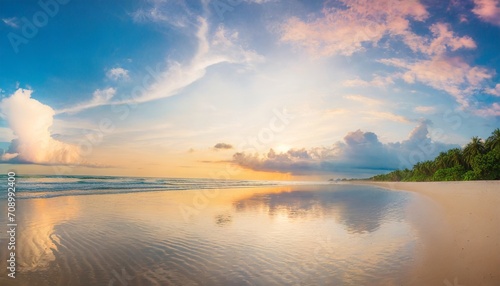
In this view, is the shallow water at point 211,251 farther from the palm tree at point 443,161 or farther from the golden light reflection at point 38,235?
the palm tree at point 443,161

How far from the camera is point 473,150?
75.9 m

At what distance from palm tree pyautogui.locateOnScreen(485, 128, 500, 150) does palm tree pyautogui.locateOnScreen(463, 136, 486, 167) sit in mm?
1448

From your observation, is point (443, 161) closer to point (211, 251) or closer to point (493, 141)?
point (493, 141)

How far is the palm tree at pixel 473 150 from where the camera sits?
245 ft

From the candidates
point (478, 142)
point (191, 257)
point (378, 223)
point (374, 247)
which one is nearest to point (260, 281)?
point (191, 257)

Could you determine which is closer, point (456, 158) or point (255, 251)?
point (255, 251)

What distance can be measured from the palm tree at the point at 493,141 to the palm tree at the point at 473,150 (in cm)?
145

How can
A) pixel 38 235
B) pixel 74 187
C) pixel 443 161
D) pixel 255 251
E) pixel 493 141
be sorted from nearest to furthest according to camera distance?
pixel 255 251, pixel 38 235, pixel 74 187, pixel 493 141, pixel 443 161

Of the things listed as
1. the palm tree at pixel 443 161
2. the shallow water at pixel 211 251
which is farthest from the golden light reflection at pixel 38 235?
the palm tree at pixel 443 161

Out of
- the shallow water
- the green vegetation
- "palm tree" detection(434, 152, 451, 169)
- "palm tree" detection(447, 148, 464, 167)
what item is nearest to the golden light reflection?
the shallow water

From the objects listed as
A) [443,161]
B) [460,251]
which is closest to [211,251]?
[460,251]

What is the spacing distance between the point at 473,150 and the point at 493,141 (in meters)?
5.02

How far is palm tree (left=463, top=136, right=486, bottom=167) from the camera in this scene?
74.6 metres

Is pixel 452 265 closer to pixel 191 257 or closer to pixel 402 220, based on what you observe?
pixel 191 257
